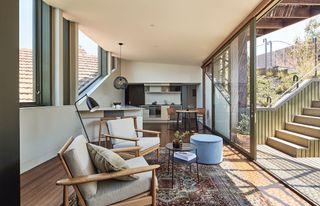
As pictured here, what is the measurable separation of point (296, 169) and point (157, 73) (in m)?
7.25

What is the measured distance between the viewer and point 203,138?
12.6ft

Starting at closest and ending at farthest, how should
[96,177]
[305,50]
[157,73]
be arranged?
[96,177] → [305,50] → [157,73]

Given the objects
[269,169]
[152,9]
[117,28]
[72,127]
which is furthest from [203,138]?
[117,28]

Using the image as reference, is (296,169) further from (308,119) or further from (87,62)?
(87,62)

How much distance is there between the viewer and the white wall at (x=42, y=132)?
3.20 meters

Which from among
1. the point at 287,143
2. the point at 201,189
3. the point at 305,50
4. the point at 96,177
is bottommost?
the point at 201,189

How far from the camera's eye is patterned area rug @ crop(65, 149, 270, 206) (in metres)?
2.32

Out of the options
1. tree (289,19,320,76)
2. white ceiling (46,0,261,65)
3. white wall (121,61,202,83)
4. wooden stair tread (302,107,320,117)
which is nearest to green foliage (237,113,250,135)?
white ceiling (46,0,261,65)

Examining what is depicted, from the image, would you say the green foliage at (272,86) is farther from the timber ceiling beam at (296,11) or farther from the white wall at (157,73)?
the white wall at (157,73)

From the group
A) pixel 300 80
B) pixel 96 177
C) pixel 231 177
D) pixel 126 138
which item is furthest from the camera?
pixel 300 80

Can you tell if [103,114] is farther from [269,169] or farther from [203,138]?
[269,169]

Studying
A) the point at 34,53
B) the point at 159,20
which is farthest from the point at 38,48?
the point at 159,20

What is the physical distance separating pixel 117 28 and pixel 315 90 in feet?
16.9

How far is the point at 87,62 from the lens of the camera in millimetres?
6945
